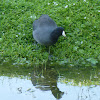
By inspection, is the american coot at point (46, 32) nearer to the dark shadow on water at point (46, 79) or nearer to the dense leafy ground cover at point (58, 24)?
the dense leafy ground cover at point (58, 24)

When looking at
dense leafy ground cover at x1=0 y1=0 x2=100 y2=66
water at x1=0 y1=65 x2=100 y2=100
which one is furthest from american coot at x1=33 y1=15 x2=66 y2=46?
water at x1=0 y1=65 x2=100 y2=100

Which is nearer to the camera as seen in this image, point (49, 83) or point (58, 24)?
point (49, 83)

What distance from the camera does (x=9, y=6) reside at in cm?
970

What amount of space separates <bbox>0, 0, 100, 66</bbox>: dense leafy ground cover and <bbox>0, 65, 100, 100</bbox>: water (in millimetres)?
513

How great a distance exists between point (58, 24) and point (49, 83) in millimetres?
3235

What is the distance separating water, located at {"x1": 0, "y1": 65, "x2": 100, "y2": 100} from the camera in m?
5.09

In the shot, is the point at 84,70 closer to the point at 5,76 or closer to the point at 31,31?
the point at 5,76

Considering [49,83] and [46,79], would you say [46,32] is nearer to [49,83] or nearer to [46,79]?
[46,79]

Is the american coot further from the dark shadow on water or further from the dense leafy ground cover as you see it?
the dark shadow on water

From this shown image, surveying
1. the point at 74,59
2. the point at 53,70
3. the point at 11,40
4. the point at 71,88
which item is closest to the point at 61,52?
the point at 74,59

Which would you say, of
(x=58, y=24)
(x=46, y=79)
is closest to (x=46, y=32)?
(x=58, y=24)

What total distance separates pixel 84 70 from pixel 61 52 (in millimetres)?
1206

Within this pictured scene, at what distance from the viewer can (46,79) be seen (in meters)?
5.88

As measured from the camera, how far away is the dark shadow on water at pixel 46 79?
538 cm
